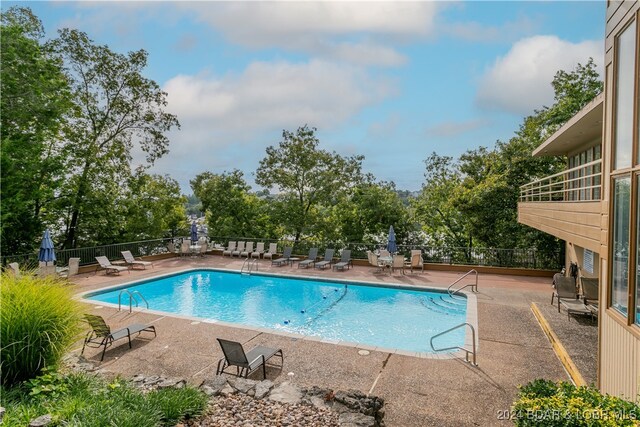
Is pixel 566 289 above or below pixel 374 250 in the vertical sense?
below

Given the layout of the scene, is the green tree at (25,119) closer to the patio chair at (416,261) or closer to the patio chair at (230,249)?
the patio chair at (230,249)

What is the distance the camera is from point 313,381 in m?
6.29

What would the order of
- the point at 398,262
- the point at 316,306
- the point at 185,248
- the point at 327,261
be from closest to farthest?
the point at 316,306 → the point at 398,262 → the point at 327,261 → the point at 185,248

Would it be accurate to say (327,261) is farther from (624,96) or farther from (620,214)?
(624,96)

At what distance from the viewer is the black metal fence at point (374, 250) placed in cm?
1609

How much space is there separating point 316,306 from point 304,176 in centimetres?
1074

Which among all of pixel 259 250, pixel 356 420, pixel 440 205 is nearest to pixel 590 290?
pixel 356 420

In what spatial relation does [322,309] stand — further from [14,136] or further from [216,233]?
[14,136]

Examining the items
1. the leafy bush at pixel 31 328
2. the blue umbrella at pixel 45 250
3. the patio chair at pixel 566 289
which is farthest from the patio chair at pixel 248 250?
the leafy bush at pixel 31 328

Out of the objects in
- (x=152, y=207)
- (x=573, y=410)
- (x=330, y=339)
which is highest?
(x=152, y=207)

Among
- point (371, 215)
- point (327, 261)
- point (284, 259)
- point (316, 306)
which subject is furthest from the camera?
point (371, 215)

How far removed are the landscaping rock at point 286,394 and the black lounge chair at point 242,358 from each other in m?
1.09

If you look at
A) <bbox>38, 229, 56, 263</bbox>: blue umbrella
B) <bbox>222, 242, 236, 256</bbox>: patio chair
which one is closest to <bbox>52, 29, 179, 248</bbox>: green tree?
<bbox>222, 242, 236, 256</bbox>: patio chair

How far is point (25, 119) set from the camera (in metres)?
14.8
